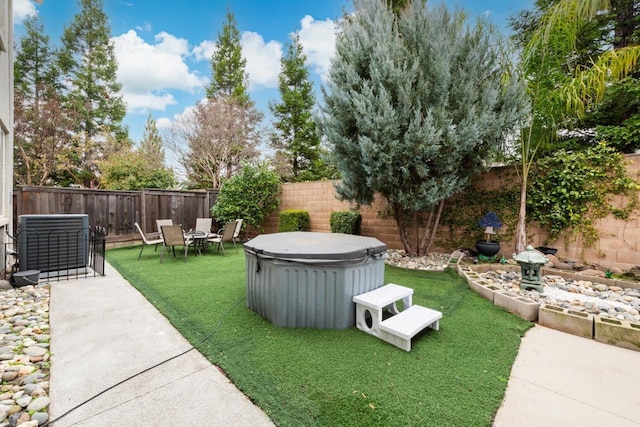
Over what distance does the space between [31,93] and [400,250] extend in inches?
678

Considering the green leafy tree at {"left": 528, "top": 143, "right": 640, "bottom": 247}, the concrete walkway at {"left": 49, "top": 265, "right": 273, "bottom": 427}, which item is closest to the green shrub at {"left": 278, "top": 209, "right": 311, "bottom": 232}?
the concrete walkway at {"left": 49, "top": 265, "right": 273, "bottom": 427}

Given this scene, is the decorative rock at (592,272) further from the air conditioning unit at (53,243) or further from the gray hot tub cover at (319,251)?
the air conditioning unit at (53,243)

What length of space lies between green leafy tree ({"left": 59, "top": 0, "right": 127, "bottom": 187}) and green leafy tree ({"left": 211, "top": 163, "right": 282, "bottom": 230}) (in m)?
10.1

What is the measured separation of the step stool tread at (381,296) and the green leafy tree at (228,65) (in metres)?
15.7

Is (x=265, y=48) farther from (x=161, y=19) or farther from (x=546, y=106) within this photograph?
(x=546, y=106)

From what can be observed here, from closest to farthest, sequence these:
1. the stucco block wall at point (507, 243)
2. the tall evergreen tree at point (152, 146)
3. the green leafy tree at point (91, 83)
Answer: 1. the stucco block wall at point (507, 243)
2. the tall evergreen tree at point (152, 146)
3. the green leafy tree at point (91, 83)

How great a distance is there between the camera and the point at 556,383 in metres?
1.81

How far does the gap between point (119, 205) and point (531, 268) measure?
353 inches

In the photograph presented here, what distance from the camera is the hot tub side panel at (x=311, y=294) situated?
2.47 metres

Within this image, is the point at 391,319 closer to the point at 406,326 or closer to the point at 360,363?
the point at 406,326

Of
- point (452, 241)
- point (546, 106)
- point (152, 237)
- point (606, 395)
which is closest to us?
point (606, 395)

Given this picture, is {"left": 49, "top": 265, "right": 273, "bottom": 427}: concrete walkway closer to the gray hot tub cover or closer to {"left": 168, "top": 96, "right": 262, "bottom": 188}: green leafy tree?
the gray hot tub cover

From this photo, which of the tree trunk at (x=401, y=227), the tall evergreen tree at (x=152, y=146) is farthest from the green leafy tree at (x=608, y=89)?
the tall evergreen tree at (x=152, y=146)

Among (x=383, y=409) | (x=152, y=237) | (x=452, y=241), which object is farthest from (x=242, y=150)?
(x=383, y=409)
